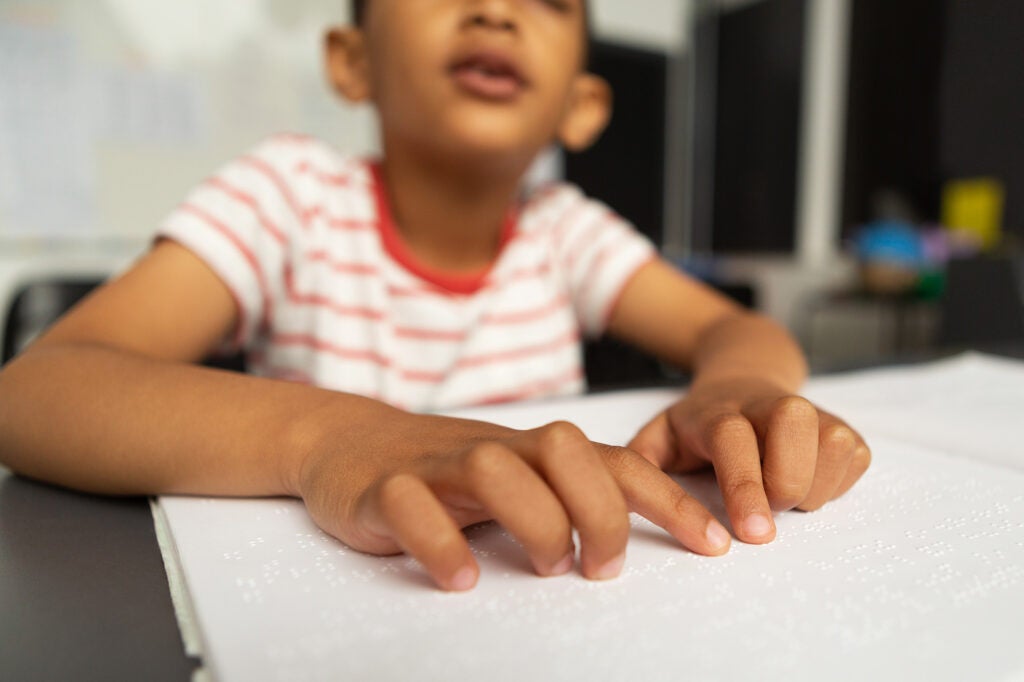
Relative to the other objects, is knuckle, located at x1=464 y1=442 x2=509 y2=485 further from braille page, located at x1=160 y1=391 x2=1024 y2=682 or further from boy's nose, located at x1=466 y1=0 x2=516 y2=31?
boy's nose, located at x1=466 y1=0 x2=516 y2=31

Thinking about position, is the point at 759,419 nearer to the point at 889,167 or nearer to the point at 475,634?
the point at 475,634

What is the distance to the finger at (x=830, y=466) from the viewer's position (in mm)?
286

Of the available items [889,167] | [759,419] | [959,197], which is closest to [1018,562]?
[759,419]

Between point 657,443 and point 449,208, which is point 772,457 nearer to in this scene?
point 657,443

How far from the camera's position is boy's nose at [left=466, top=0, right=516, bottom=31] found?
586mm

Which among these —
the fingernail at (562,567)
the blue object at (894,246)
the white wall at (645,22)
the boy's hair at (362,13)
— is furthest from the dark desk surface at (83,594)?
the white wall at (645,22)

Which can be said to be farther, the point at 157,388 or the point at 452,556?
the point at 157,388

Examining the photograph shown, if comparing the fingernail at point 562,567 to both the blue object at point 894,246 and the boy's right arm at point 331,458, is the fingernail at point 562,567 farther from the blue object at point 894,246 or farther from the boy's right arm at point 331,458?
the blue object at point 894,246

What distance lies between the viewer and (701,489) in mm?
318

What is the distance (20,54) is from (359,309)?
166 cm

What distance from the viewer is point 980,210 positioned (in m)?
2.41

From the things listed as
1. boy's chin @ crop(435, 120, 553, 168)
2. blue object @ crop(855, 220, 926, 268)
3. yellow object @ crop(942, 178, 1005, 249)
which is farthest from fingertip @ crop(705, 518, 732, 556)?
yellow object @ crop(942, 178, 1005, 249)

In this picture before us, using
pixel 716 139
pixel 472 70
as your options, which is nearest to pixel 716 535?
pixel 472 70

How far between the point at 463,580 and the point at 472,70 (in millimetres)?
486
